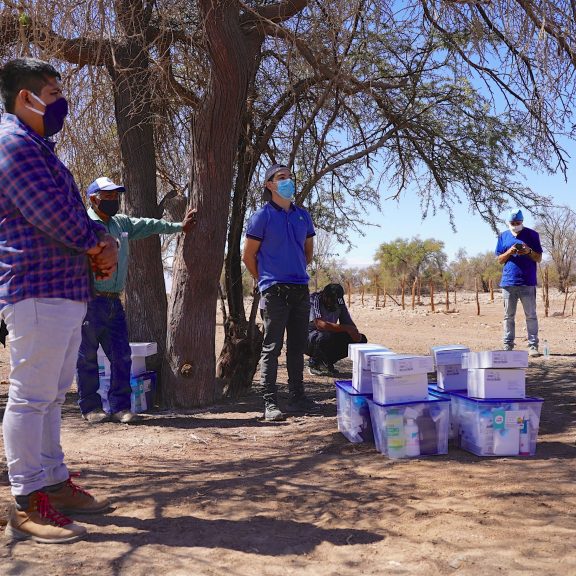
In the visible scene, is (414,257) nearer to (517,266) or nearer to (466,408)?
(517,266)

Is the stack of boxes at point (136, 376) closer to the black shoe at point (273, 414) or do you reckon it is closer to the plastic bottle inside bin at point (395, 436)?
the black shoe at point (273, 414)

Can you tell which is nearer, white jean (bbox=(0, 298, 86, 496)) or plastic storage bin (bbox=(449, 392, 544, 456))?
white jean (bbox=(0, 298, 86, 496))

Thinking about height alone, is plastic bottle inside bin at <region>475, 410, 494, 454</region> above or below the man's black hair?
below

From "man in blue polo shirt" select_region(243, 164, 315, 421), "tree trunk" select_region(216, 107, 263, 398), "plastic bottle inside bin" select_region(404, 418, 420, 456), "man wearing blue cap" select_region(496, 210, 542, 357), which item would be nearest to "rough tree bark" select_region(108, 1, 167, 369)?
"tree trunk" select_region(216, 107, 263, 398)

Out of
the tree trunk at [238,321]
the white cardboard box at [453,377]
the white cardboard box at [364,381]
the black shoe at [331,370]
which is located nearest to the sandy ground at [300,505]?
the white cardboard box at [364,381]

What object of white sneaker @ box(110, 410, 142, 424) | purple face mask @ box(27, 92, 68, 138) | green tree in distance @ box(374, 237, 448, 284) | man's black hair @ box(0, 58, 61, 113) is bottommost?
white sneaker @ box(110, 410, 142, 424)

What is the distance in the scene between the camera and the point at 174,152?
7.20 m

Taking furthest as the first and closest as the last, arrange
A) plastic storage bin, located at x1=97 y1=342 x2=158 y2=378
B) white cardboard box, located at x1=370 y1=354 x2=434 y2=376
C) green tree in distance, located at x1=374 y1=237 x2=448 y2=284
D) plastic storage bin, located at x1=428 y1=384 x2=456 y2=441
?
green tree in distance, located at x1=374 y1=237 x2=448 y2=284 < plastic storage bin, located at x1=97 y1=342 x2=158 y2=378 < plastic storage bin, located at x1=428 y1=384 x2=456 y2=441 < white cardboard box, located at x1=370 y1=354 x2=434 y2=376

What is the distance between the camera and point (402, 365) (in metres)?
3.84

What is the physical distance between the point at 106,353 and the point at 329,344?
2942 millimetres

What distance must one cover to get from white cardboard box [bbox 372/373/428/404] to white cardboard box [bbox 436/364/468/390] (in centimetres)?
51

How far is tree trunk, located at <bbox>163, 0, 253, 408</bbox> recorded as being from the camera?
5402 millimetres

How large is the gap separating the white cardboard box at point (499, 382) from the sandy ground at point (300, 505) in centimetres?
37

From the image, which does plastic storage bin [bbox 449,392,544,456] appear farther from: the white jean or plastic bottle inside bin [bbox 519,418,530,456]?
the white jean
